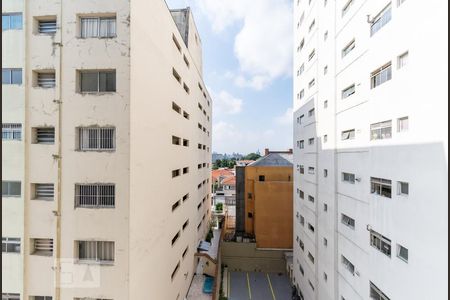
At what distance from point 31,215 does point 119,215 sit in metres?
3.55

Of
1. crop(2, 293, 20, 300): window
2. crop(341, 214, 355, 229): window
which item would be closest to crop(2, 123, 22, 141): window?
crop(2, 293, 20, 300): window

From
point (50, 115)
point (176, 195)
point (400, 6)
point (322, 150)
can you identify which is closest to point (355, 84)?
point (400, 6)

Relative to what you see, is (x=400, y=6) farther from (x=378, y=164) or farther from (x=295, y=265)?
(x=295, y=265)

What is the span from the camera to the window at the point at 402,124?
8.34m

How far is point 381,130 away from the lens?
32.0 feet

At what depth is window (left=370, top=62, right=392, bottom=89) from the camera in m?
9.33

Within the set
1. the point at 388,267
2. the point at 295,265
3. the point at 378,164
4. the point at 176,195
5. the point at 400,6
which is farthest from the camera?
the point at 295,265

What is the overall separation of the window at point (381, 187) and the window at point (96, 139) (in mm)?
11095

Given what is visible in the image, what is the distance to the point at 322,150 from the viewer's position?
15836 mm

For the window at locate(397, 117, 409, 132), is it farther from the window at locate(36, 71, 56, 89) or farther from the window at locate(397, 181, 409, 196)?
the window at locate(36, 71, 56, 89)

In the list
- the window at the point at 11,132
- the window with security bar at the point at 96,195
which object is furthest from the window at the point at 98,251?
the window at the point at 11,132

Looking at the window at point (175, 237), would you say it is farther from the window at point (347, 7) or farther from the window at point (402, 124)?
the window at point (347, 7)

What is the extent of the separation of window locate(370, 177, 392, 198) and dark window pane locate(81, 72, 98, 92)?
12304mm

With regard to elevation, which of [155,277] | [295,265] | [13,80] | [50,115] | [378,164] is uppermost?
[13,80]
